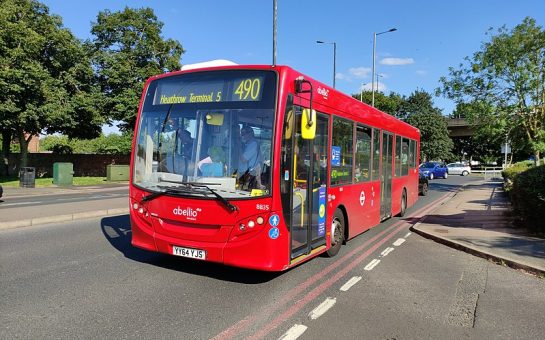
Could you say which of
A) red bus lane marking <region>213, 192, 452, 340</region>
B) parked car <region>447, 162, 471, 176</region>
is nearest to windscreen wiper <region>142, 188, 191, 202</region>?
red bus lane marking <region>213, 192, 452, 340</region>

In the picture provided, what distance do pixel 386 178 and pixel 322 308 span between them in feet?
21.6

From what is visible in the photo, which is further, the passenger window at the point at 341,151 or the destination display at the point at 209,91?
the passenger window at the point at 341,151

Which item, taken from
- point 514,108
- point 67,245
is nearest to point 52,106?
point 67,245

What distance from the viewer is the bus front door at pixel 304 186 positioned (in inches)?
223

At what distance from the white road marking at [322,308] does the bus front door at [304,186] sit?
78 centimetres

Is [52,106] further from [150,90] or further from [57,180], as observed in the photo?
[150,90]

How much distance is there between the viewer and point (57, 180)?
2505cm

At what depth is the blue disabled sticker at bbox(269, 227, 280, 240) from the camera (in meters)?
5.34

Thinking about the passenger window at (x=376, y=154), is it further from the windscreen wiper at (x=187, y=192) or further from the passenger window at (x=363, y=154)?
the windscreen wiper at (x=187, y=192)

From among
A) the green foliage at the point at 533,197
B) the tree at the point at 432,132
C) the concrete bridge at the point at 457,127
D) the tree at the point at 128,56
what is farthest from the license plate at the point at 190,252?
the concrete bridge at the point at 457,127

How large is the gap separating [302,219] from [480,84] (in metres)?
21.1

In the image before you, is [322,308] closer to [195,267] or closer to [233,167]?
[233,167]

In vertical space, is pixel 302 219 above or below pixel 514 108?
below

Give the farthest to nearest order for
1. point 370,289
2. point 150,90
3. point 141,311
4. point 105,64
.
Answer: point 105,64
point 150,90
point 370,289
point 141,311
